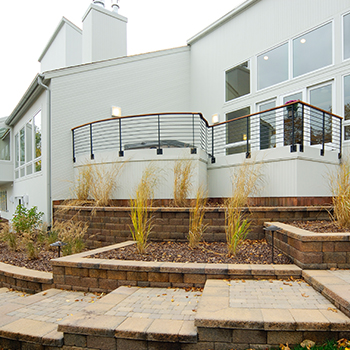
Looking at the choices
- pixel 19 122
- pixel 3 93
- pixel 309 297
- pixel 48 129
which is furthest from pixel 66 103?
pixel 3 93

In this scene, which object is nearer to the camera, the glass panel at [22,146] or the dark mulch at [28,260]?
the dark mulch at [28,260]

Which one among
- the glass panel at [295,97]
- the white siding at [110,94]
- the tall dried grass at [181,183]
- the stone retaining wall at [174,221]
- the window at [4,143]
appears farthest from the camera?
the window at [4,143]

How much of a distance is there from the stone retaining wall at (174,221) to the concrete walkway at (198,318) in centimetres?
184

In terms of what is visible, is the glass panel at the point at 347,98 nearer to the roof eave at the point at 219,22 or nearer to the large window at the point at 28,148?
the roof eave at the point at 219,22

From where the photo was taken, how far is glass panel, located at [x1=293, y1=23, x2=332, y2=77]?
7.06 m

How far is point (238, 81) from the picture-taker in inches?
369

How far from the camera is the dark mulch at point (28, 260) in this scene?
486cm

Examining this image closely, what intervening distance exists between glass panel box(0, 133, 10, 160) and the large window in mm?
2199

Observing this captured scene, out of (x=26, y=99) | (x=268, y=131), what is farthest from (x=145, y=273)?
(x=26, y=99)

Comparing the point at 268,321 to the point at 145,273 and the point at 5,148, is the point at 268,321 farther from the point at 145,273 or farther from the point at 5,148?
the point at 5,148

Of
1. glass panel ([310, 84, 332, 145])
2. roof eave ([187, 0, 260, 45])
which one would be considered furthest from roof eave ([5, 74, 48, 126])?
glass panel ([310, 84, 332, 145])

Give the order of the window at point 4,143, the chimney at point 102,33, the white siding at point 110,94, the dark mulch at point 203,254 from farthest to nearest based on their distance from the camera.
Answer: the window at point 4,143
the chimney at point 102,33
the white siding at point 110,94
the dark mulch at point 203,254

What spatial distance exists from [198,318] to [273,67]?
7.93 m

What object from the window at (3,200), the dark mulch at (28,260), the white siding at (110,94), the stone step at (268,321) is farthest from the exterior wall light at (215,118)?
the window at (3,200)
